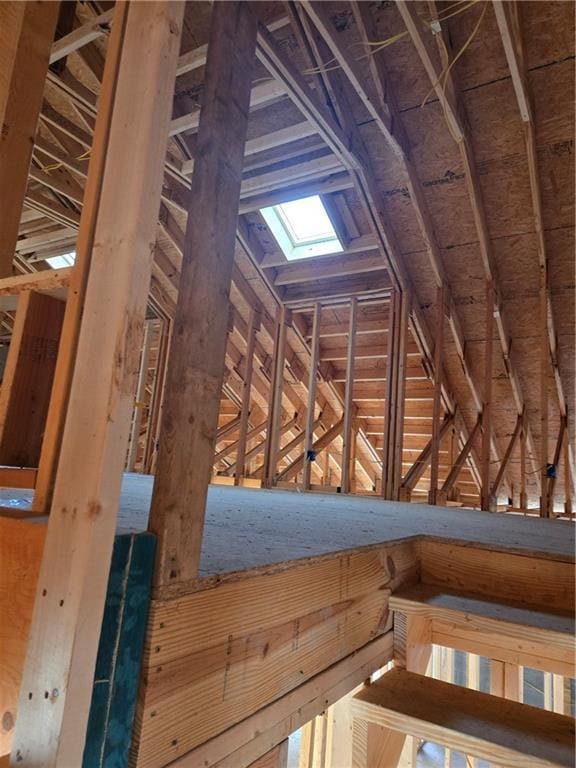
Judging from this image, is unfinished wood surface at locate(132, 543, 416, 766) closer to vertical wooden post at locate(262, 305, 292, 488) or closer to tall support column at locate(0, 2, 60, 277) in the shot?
tall support column at locate(0, 2, 60, 277)

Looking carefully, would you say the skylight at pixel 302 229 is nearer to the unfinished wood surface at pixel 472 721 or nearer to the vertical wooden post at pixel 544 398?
the vertical wooden post at pixel 544 398

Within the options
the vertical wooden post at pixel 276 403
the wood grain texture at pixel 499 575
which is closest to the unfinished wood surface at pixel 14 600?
the wood grain texture at pixel 499 575

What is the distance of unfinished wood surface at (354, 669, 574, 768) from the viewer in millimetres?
1084

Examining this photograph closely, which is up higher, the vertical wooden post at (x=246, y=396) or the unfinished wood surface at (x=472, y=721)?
the vertical wooden post at (x=246, y=396)

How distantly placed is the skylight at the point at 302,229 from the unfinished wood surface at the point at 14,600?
4.78m

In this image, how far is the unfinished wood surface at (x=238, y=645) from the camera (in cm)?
84

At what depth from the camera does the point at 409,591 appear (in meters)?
1.63

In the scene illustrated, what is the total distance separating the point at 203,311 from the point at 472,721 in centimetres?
121

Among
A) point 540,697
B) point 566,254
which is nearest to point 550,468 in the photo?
point 566,254

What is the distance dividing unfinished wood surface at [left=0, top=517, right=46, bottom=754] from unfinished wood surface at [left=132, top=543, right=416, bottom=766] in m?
0.21

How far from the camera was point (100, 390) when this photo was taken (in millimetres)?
770

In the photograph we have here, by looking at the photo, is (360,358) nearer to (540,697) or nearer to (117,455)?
(117,455)

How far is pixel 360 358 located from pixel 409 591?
4.77m

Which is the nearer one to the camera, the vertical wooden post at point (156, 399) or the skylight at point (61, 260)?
the vertical wooden post at point (156, 399)
